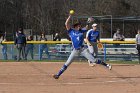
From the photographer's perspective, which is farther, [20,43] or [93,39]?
[20,43]

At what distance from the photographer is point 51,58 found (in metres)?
29.6

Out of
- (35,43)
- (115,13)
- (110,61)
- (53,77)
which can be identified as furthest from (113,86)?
(115,13)

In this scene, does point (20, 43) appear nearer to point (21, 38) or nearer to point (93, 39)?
point (21, 38)

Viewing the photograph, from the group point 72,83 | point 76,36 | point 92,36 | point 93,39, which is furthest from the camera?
point 93,39

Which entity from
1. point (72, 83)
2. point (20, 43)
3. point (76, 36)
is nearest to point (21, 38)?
point (20, 43)

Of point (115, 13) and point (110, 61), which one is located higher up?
point (115, 13)

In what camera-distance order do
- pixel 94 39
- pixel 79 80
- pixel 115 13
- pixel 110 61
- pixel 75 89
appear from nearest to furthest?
→ pixel 75 89
pixel 79 80
pixel 94 39
pixel 110 61
pixel 115 13

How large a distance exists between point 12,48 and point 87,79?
14.6 metres

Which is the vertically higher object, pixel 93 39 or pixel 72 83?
pixel 93 39

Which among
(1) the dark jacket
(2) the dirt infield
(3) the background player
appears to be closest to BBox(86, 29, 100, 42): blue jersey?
(3) the background player

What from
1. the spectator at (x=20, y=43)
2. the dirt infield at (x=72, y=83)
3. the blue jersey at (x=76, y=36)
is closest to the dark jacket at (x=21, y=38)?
the spectator at (x=20, y=43)

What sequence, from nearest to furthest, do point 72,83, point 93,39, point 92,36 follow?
1. point 72,83
2. point 92,36
3. point 93,39

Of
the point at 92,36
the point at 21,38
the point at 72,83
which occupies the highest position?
the point at 92,36

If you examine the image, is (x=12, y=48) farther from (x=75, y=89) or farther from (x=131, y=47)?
(x=75, y=89)
